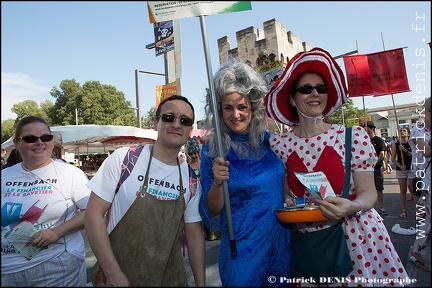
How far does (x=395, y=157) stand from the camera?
745 centimetres

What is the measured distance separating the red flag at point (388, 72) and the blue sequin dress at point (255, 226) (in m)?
7.04

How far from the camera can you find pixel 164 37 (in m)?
9.00

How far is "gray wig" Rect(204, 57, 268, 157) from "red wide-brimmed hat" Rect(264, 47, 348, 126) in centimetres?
7

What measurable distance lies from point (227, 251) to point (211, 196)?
1.14ft

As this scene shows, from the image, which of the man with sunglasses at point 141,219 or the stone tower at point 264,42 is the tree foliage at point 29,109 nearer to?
the stone tower at point 264,42

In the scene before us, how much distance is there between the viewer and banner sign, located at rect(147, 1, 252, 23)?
1.68 meters

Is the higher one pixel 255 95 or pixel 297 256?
pixel 255 95

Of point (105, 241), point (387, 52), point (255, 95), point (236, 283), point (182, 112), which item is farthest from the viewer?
point (387, 52)

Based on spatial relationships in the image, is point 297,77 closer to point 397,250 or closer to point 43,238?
point 43,238

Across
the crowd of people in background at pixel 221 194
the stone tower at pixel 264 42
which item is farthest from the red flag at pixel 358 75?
the stone tower at pixel 264 42

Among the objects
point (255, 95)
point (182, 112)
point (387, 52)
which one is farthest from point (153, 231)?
point (387, 52)

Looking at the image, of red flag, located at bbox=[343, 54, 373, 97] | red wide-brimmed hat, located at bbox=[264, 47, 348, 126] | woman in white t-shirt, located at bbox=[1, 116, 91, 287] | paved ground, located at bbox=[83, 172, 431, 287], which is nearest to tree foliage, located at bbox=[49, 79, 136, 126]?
red flag, located at bbox=[343, 54, 373, 97]

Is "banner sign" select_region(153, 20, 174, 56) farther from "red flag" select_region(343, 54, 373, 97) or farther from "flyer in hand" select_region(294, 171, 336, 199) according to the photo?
"flyer in hand" select_region(294, 171, 336, 199)

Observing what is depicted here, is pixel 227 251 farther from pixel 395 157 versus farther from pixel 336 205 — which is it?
pixel 395 157
